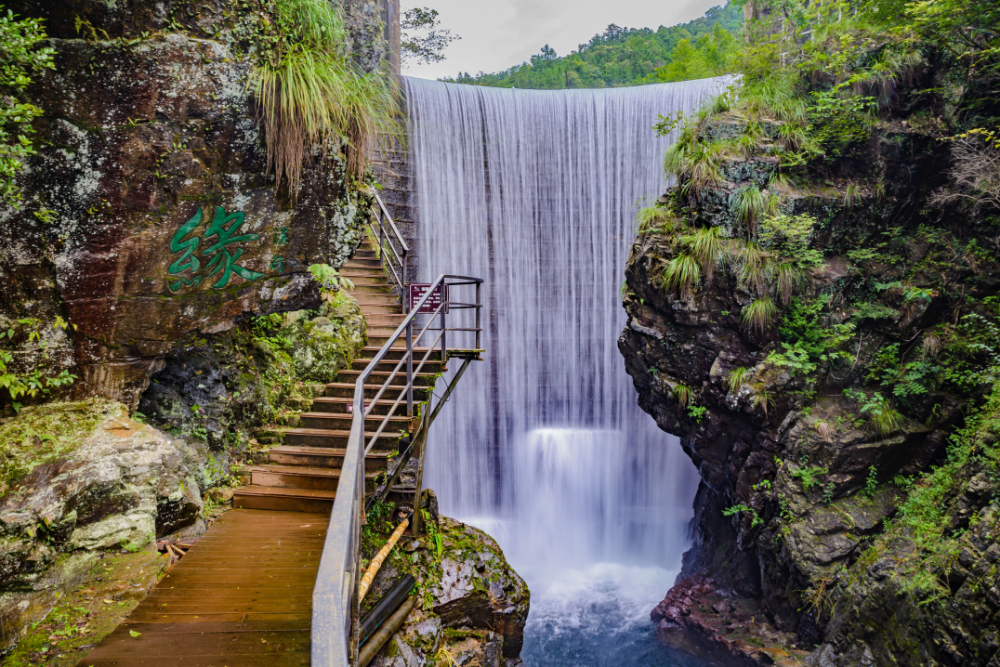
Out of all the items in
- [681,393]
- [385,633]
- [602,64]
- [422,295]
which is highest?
[602,64]

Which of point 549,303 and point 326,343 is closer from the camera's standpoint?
point 326,343

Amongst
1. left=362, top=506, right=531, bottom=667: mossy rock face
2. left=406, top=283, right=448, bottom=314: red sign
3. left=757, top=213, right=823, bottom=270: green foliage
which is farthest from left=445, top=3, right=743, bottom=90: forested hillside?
left=362, top=506, right=531, bottom=667: mossy rock face

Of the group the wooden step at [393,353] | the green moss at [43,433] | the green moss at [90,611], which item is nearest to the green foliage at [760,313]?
the wooden step at [393,353]

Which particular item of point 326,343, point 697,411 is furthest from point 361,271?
point 697,411

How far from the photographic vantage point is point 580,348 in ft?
39.0

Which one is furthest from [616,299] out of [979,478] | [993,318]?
[979,478]

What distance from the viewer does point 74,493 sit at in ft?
10.8

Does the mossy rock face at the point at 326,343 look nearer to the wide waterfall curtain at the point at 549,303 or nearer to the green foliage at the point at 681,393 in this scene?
the green foliage at the point at 681,393

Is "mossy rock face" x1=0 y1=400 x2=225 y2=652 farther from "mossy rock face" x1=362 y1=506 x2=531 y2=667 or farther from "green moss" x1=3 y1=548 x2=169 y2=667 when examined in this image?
"mossy rock face" x1=362 y1=506 x2=531 y2=667

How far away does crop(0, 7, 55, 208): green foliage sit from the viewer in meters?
3.32

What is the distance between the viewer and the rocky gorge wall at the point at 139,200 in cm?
372

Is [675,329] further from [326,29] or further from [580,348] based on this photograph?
[326,29]

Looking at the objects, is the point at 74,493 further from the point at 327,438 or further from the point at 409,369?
the point at 409,369

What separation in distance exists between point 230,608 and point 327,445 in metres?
2.02
